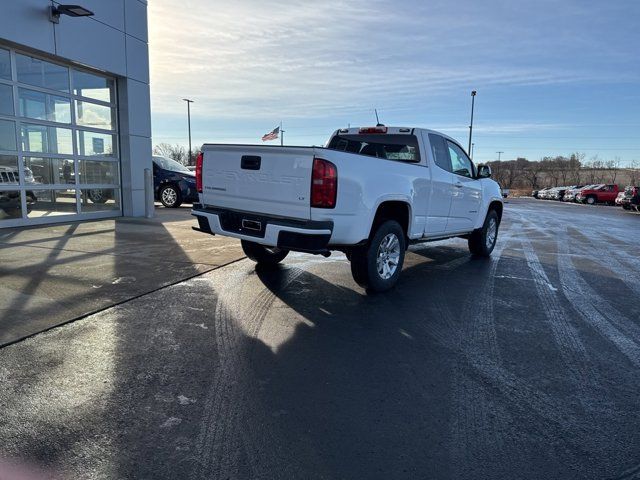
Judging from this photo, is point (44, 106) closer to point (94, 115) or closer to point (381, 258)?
point (94, 115)

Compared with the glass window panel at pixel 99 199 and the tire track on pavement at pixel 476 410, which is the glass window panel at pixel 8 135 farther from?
the tire track on pavement at pixel 476 410

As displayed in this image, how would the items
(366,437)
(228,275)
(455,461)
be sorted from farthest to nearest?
(228,275) < (366,437) < (455,461)

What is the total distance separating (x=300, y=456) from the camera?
106 inches

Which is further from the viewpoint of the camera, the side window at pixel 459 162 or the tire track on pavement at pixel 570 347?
the side window at pixel 459 162

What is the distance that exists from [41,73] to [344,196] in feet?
30.7

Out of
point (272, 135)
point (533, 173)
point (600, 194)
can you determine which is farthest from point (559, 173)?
A: point (272, 135)

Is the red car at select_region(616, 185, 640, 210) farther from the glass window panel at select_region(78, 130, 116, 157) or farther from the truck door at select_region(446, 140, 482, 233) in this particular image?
the glass window panel at select_region(78, 130, 116, 157)

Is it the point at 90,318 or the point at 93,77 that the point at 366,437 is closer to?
the point at 90,318

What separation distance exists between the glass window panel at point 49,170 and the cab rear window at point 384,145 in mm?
7345

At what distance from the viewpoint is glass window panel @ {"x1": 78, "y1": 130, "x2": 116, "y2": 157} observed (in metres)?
12.1

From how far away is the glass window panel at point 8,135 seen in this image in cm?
1007

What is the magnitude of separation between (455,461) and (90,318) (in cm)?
373

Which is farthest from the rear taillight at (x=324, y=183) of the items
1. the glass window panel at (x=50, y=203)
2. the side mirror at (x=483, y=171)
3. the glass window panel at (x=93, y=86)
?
the glass window panel at (x=93, y=86)

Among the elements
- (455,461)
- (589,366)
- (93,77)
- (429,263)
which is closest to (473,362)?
(589,366)
